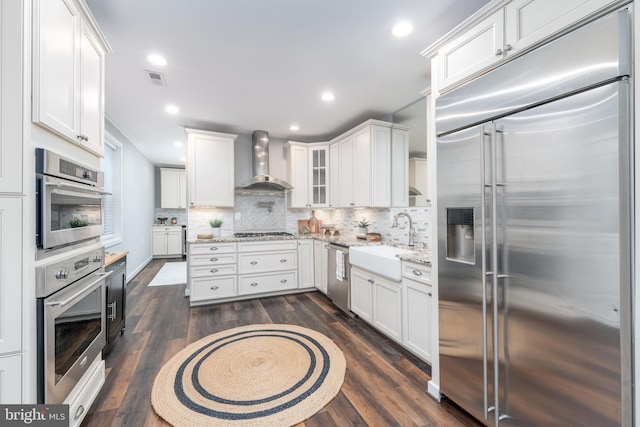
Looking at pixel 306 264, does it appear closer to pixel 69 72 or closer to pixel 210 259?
pixel 210 259

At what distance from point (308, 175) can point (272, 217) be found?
99 cm

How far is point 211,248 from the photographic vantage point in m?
3.72

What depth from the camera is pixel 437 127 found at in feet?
5.90

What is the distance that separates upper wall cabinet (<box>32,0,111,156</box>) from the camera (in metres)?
1.17

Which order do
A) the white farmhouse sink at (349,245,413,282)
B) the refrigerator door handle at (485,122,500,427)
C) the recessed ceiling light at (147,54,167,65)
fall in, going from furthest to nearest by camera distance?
the white farmhouse sink at (349,245,413,282)
the recessed ceiling light at (147,54,167,65)
the refrigerator door handle at (485,122,500,427)

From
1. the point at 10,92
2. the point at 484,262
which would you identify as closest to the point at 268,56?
the point at 10,92

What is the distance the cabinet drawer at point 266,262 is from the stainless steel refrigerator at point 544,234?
275 centimetres

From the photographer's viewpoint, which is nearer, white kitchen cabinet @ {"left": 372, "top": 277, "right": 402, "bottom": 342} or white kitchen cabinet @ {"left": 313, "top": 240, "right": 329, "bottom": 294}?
white kitchen cabinet @ {"left": 372, "top": 277, "right": 402, "bottom": 342}

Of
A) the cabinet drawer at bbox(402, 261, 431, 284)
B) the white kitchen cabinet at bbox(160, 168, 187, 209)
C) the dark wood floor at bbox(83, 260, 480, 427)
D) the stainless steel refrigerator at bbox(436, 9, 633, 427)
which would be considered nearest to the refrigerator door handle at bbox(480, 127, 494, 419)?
the stainless steel refrigerator at bbox(436, 9, 633, 427)

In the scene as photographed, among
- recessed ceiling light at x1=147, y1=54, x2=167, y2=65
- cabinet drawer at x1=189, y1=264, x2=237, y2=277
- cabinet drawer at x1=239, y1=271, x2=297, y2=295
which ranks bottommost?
cabinet drawer at x1=239, y1=271, x2=297, y2=295

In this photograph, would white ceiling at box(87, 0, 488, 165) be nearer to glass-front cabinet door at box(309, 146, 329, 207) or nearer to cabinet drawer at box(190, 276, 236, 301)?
glass-front cabinet door at box(309, 146, 329, 207)

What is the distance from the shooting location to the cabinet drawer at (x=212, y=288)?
11.9 ft

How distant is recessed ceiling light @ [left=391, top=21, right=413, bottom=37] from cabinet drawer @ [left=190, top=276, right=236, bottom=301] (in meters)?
3.46

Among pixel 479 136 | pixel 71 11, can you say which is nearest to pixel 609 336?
pixel 479 136
